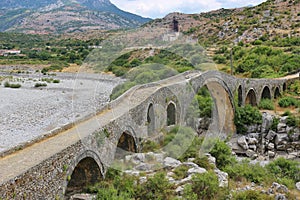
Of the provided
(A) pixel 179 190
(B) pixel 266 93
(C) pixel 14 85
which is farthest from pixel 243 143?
(C) pixel 14 85

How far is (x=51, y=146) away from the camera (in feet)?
28.1

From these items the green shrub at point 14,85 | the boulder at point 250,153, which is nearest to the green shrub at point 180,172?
the boulder at point 250,153

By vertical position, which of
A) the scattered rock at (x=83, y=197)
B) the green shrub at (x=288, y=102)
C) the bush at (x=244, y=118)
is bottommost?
the bush at (x=244, y=118)

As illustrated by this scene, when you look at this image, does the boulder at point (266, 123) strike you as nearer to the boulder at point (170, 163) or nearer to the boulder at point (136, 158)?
the boulder at point (170, 163)

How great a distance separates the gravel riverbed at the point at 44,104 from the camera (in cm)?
1952

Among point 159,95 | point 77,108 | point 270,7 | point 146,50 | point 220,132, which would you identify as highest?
point 270,7

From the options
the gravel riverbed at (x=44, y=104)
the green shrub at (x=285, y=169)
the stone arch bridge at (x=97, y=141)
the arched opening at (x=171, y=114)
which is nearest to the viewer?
the stone arch bridge at (x=97, y=141)

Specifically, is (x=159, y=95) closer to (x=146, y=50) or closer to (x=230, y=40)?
(x=146, y=50)

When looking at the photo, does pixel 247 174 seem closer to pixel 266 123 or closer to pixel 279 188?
pixel 279 188

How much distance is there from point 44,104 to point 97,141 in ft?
59.5

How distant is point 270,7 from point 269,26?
7.06 m

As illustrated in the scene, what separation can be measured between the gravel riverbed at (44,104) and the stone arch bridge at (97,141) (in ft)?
11.1

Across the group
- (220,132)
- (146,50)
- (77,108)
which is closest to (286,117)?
(220,132)

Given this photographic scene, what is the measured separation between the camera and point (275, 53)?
36.2 metres
